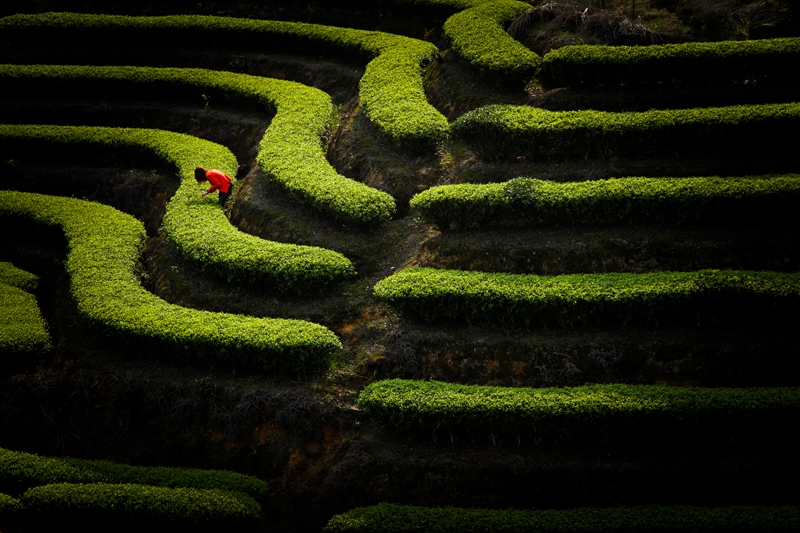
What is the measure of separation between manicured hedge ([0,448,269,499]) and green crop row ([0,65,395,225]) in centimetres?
630

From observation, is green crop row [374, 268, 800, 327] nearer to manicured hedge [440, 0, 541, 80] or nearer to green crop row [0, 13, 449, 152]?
green crop row [0, 13, 449, 152]

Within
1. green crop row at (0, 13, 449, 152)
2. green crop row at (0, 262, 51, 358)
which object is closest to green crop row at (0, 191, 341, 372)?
green crop row at (0, 262, 51, 358)

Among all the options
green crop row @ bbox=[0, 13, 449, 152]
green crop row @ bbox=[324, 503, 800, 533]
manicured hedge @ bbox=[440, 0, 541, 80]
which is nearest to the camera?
green crop row @ bbox=[324, 503, 800, 533]

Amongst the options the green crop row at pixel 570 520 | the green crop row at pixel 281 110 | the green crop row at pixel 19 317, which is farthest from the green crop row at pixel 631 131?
the green crop row at pixel 19 317

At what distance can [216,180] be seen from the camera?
18.0 m

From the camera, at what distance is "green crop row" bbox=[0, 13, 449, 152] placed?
1903 centimetres

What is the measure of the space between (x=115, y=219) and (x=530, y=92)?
11.0 meters

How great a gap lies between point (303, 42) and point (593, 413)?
54.1 feet

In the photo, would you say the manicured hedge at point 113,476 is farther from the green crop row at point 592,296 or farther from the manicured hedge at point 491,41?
the manicured hedge at point 491,41

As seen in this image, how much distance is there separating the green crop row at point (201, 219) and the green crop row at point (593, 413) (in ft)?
11.7

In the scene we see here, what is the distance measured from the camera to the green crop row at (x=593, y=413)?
12.1m

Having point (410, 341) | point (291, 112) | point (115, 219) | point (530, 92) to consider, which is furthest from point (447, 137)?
point (115, 219)

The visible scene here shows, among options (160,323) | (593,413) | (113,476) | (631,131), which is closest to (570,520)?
(593,413)

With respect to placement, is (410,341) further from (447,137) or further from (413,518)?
(447,137)
